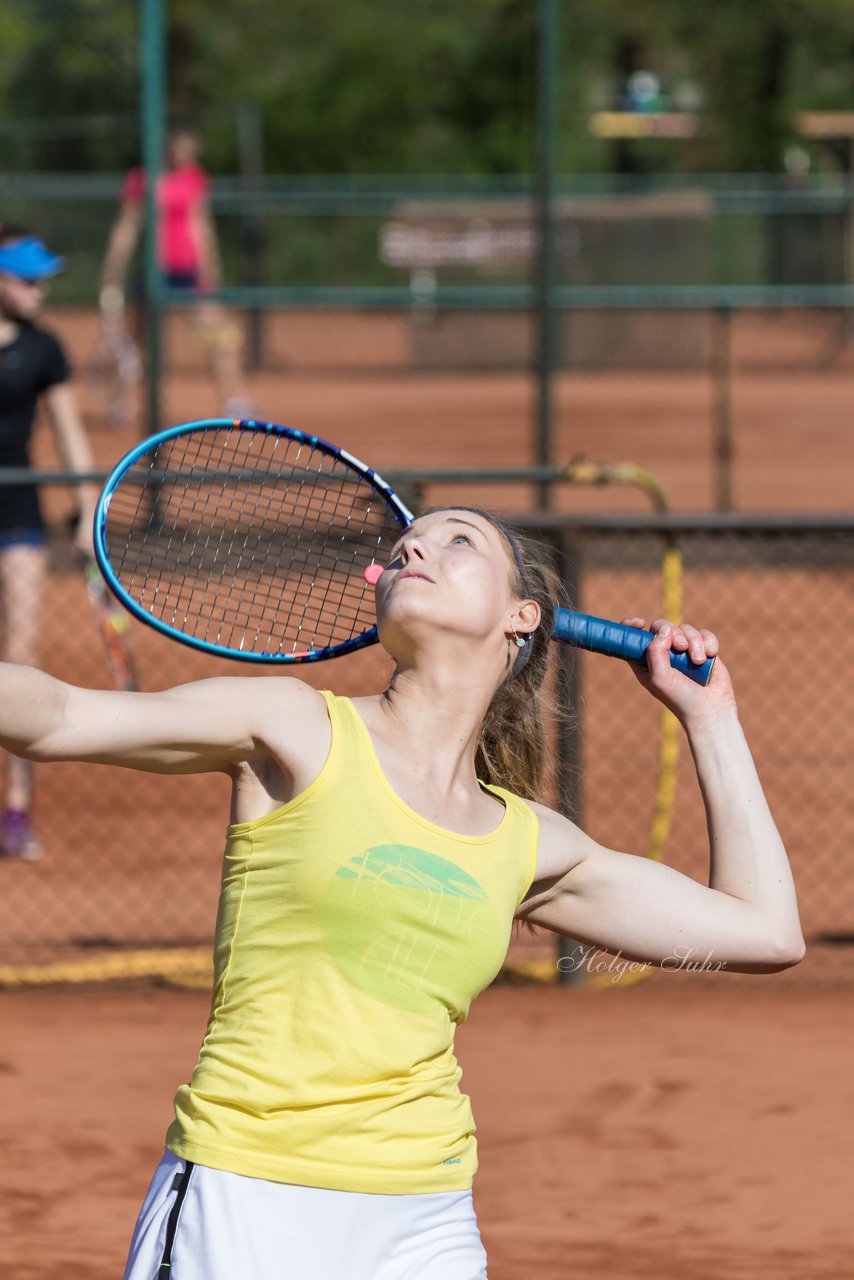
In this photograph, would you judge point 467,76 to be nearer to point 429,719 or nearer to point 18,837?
point 18,837

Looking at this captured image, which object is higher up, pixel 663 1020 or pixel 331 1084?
pixel 331 1084

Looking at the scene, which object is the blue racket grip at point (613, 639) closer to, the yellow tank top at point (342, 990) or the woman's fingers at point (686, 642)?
the woman's fingers at point (686, 642)

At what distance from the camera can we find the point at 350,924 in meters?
2.16

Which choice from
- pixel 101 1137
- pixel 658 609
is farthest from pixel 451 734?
pixel 658 609

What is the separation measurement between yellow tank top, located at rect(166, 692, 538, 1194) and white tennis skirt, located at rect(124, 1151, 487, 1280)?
2 centimetres

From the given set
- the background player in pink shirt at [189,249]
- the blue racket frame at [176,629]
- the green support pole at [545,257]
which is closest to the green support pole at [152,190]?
the green support pole at [545,257]

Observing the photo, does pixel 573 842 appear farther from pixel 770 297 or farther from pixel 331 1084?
pixel 770 297

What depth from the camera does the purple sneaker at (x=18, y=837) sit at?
6297mm

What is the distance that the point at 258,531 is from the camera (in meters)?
4.05

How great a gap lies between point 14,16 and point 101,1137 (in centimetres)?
2511

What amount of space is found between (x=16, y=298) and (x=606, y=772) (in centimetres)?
291

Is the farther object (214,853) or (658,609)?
(658,609)

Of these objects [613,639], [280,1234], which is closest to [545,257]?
[613,639]

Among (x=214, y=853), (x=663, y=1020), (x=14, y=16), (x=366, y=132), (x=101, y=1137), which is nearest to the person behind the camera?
(x=101, y=1137)
